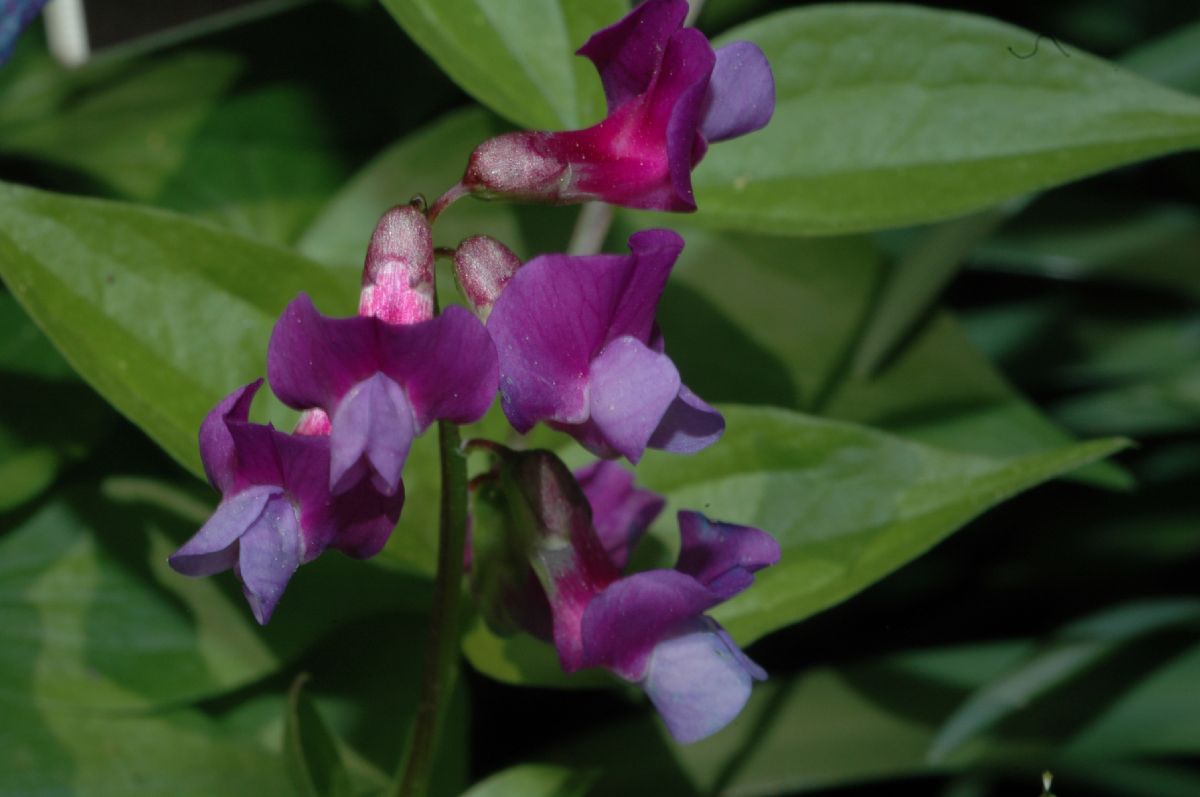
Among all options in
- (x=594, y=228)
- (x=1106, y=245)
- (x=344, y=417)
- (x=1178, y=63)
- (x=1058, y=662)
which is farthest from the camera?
(x=1106, y=245)

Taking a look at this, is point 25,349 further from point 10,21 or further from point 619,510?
point 619,510

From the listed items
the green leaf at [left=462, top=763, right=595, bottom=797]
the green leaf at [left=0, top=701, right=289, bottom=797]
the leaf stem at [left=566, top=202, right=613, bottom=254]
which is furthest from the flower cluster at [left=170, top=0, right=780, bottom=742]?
the green leaf at [left=0, top=701, right=289, bottom=797]

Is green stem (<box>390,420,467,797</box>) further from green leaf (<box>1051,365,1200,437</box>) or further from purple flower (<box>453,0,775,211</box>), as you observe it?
green leaf (<box>1051,365,1200,437</box>)

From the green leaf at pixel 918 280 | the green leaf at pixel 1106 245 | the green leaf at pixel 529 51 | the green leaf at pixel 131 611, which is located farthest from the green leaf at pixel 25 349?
the green leaf at pixel 1106 245

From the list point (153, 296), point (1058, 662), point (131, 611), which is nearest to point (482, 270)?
point (153, 296)

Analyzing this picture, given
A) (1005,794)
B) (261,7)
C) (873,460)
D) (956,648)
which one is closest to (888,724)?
(956,648)
